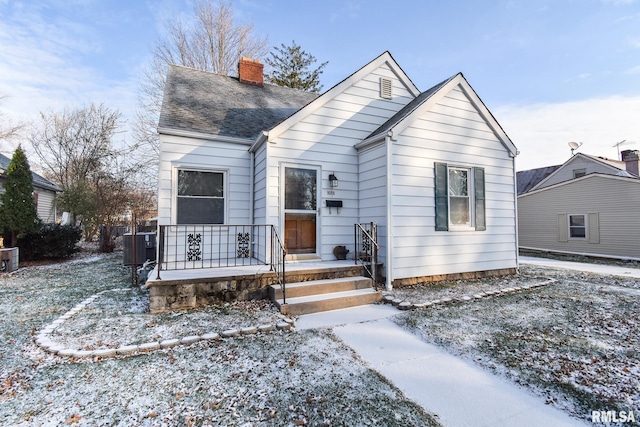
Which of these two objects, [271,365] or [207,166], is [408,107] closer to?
[207,166]

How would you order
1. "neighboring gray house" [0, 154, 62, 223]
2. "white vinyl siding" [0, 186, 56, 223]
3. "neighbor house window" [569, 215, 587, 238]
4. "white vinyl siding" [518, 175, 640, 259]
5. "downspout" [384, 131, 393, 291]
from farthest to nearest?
"white vinyl siding" [0, 186, 56, 223] < "neighboring gray house" [0, 154, 62, 223] < "neighbor house window" [569, 215, 587, 238] < "white vinyl siding" [518, 175, 640, 259] < "downspout" [384, 131, 393, 291]

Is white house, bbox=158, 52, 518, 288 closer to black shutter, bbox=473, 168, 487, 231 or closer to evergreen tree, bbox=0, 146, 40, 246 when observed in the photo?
black shutter, bbox=473, 168, 487, 231

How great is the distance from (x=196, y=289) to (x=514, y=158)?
7.77 m

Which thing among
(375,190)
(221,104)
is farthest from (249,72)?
(375,190)

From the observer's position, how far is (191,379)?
2525 mm

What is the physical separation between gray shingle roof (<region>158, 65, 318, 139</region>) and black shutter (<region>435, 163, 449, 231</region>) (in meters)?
4.18

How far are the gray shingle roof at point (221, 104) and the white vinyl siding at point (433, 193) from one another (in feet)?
11.9

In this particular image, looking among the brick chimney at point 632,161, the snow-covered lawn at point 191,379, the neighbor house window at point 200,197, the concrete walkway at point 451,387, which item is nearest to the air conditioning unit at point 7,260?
the snow-covered lawn at point 191,379

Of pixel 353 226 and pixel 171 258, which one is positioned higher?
pixel 353 226

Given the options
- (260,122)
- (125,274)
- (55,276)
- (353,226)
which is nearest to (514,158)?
(353,226)

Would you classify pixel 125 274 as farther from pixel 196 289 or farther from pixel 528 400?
pixel 528 400

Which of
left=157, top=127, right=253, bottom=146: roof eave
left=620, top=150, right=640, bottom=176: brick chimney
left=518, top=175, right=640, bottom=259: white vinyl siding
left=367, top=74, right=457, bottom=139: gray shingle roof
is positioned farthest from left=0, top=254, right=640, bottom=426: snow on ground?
left=620, top=150, right=640, bottom=176: brick chimney

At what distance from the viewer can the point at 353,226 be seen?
644 cm

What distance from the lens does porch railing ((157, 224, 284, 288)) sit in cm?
574
